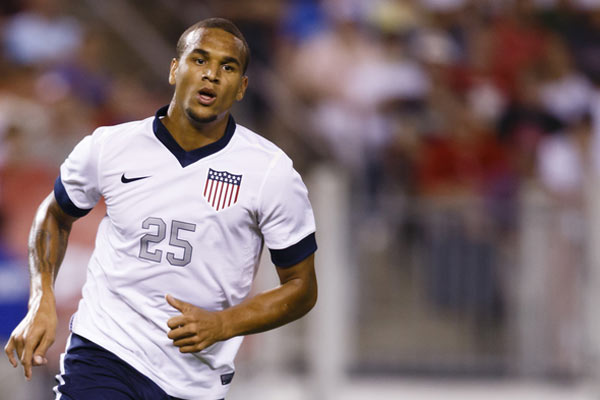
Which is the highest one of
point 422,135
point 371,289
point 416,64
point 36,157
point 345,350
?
point 416,64

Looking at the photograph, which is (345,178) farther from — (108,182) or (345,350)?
(108,182)

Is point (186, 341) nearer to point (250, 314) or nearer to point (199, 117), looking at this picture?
point (250, 314)

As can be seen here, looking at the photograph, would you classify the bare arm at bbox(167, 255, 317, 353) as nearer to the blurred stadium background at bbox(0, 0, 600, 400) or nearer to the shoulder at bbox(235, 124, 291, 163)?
the shoulder at bbox(235, 124, 291, 163)

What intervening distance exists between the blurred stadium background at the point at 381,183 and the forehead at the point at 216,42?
4.02 meters

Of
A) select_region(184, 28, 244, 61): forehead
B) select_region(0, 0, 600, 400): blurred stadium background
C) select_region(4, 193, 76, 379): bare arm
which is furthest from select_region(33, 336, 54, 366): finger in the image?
select_region(0, 0, 600, 400): blurred stadium background

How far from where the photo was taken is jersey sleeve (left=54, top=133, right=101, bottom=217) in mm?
3590

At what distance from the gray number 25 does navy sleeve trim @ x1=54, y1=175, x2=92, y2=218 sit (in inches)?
14.9

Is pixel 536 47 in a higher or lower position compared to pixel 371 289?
higher

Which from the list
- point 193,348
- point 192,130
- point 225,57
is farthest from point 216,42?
point 193,348

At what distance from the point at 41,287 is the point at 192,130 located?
787 millimetres

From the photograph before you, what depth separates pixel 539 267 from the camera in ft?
26.7

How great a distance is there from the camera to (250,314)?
335 centimetres

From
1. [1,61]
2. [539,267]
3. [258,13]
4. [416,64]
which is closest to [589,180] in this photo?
[539,267]

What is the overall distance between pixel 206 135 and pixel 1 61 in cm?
583
